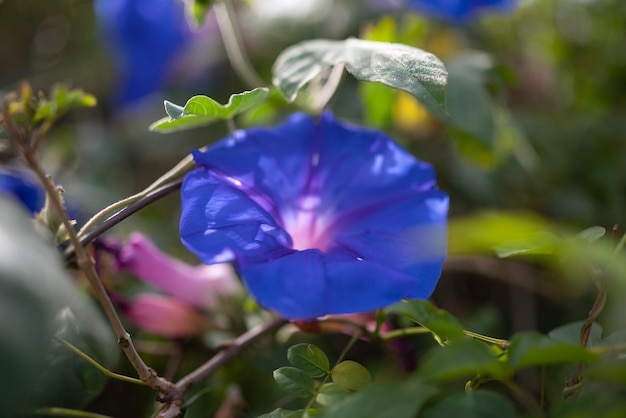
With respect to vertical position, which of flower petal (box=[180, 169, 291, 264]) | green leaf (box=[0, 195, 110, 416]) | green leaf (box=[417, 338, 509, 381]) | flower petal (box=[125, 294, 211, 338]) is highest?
green leaf (box=[0, 195, 110, 416])

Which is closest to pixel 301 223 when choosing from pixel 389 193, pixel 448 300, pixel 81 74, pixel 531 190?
pixel 389 193

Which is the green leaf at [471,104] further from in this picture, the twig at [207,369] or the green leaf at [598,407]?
the green leaf at [598,407]

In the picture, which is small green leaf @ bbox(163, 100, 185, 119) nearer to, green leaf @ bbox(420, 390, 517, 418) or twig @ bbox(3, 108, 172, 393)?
twig @ bbox(3, 108, 172, 393)

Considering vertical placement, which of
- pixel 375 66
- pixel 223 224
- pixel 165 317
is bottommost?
pixel 165 317

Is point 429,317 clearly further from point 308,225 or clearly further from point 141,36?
point 141,36

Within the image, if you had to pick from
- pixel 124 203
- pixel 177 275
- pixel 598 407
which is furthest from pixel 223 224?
pixel 598 407

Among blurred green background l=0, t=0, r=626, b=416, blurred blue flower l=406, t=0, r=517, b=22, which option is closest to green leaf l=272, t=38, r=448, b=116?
blurred green background l=0, t=0, r=626, b=416
